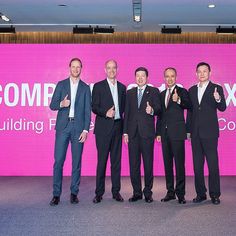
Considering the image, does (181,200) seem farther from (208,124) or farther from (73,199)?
(73,199)

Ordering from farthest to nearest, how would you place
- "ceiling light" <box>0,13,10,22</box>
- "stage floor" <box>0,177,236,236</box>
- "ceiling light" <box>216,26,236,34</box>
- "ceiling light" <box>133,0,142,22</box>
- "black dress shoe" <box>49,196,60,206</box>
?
"ceiling light" <box>216,26,236,34</box> < "ceiling light" <box>0,13,10,22</box> < "ceiling light" <box>133,0,142,22</box> < "black dress shoe" <box>49,196,60,206</box> < "stage floor" <box>0,177,236,236</box>

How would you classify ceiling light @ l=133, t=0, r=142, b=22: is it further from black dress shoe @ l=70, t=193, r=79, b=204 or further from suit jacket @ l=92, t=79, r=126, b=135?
black dress shoe @ l=70, t=193, r=79, b=204

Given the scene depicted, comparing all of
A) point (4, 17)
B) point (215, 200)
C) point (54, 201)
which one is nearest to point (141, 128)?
point (215, 200)

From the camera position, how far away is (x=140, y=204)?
4.70 metres

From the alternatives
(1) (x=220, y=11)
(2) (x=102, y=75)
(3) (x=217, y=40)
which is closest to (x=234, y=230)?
(2) (x=102, y=75)

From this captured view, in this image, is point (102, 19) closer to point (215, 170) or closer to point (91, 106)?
point (91, 106)

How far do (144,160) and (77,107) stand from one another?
3.36 feet

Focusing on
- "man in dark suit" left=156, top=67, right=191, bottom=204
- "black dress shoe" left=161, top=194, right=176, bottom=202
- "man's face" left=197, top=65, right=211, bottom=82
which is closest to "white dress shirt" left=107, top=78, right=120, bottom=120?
"man in dark suit" left=156, top=67, right=191, bottom=204

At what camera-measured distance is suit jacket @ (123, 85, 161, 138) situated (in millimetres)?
4797

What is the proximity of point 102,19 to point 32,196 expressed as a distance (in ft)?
15.3

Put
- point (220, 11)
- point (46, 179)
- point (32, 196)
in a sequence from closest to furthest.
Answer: point (32, 196) → point (46, 179) → point (220, 11)

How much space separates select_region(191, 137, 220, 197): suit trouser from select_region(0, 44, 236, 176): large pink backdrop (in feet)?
7.16

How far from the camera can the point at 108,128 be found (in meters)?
4.83

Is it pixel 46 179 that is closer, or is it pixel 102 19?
pixel 46 179
